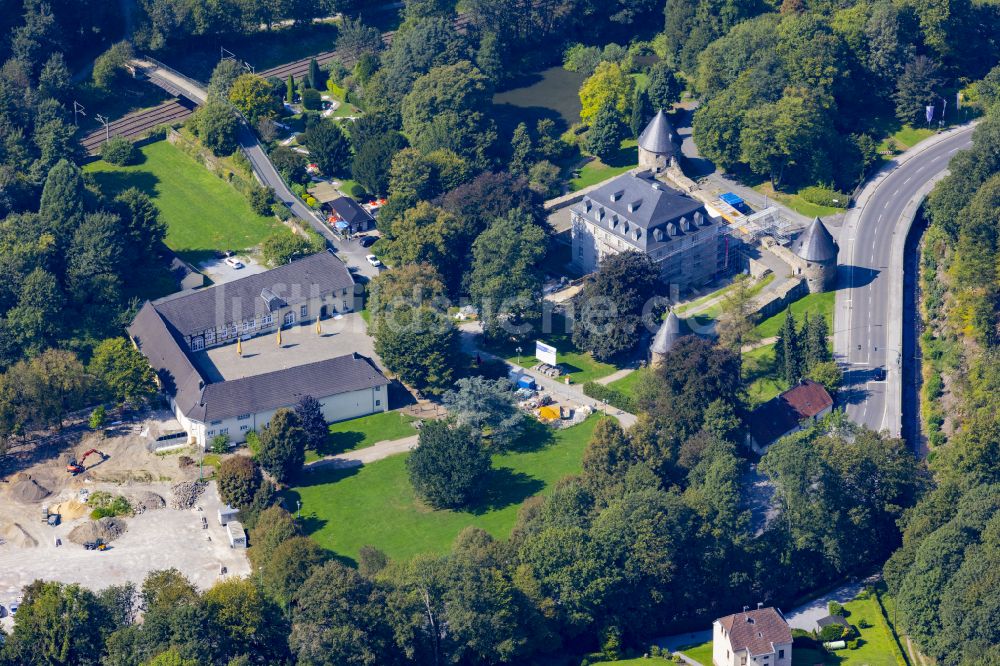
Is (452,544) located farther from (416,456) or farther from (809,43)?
(809,43)

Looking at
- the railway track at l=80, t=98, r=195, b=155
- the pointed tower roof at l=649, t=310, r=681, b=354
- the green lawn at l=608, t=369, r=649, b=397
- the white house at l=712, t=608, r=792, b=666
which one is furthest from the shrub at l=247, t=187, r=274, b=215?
the white house at l=712, t=608, r=792, b=666

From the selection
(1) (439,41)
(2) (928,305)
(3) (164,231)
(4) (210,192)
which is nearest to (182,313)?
(3) (164,231)

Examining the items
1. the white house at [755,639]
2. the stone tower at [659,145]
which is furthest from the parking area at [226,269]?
the white house at [755,639]

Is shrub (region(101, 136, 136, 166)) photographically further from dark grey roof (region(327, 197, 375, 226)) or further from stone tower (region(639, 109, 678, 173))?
stone tower (region(639, 109, 678, 173))

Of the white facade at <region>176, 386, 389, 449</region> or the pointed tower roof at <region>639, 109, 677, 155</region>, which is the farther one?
A: the pointed tower roof at <region>639, 109, 677, 155</region>

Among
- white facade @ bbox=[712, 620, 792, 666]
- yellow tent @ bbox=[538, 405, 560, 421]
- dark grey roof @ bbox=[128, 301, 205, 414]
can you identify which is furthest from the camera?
yellow tent @ bbox=[538, 405, 560, 421]
